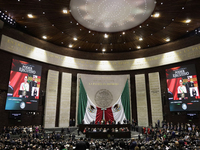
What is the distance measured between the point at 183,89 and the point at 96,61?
11909 mm

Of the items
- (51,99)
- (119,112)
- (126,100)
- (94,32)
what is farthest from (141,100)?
(51,99)

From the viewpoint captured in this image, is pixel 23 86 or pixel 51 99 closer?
pixel 23 86

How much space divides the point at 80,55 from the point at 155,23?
11000mm

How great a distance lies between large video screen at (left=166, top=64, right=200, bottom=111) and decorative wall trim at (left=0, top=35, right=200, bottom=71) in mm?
1413

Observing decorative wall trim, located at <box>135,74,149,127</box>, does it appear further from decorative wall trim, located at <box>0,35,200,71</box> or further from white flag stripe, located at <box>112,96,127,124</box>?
white flag stripe, located at <box>112,96,127,124</box>

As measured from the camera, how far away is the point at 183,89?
17.8 meters

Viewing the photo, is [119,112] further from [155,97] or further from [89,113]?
[155,97]

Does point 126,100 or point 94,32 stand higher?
point 94,32

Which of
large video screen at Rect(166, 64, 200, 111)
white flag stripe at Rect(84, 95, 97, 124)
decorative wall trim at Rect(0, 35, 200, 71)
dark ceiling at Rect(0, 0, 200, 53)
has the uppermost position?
dark ceiling at Rect(0, 0, 200, 53)

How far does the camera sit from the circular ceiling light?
1423 centimetres

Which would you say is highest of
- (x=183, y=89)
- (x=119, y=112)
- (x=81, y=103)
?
(x=183, y=89)

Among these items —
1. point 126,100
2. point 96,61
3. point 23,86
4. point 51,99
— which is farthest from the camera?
point 96,61

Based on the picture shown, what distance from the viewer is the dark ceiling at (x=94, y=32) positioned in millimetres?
13648

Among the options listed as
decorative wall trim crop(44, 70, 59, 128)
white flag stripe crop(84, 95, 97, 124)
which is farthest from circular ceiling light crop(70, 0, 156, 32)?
white flag stripe crop(84, 95, 97, 124)
